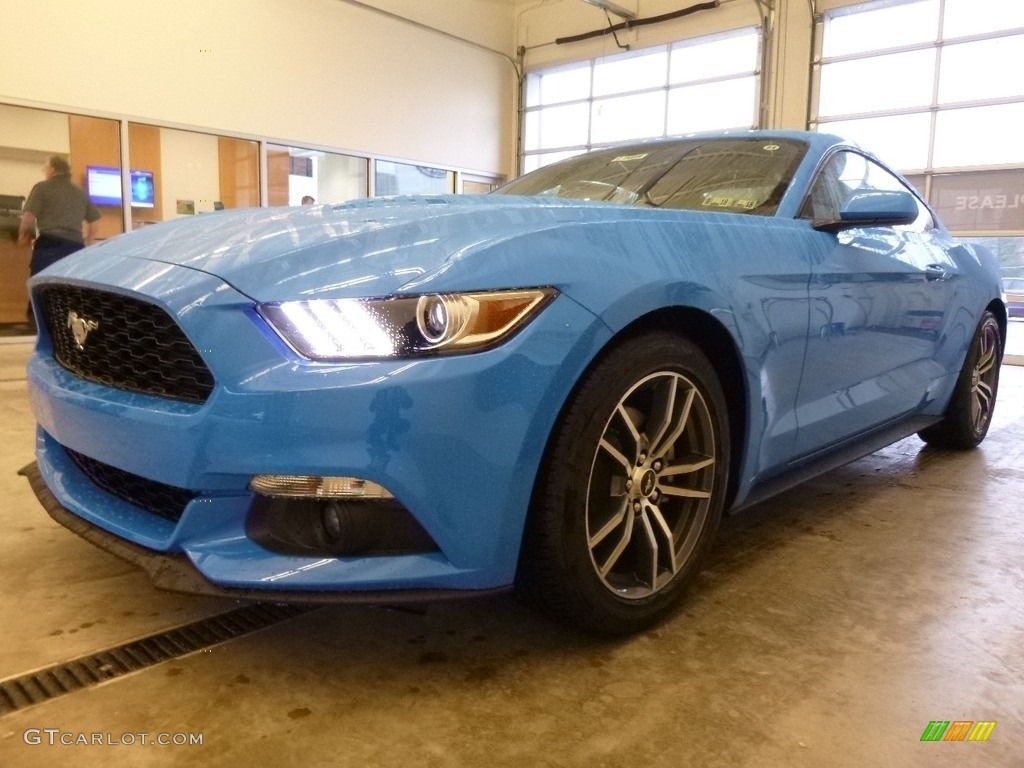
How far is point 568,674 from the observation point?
1572 millimetres

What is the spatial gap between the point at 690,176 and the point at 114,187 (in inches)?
319

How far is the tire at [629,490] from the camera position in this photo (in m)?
1.49

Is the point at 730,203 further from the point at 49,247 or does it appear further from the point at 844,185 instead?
the point at 49,247

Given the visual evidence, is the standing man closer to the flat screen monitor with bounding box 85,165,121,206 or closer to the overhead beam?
Result: the flat screen monitor with bounding box 85,165,121,206

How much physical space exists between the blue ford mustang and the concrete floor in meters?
0.18

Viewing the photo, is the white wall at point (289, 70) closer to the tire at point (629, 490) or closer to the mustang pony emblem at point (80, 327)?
the mustang pony emblem at point (80, 327)

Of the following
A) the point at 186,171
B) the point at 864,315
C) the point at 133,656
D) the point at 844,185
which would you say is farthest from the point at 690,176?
→ the point at 186,171

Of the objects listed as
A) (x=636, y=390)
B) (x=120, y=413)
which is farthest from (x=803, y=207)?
(x=120, y=413)

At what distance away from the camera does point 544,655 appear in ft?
5.40

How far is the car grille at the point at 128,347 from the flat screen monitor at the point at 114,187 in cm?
780

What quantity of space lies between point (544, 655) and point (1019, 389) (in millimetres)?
6194

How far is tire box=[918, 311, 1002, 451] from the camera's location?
3.42 metres

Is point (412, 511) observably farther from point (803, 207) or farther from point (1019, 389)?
point (1019, 389)

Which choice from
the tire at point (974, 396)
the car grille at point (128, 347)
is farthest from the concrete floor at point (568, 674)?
the tire at point (974, 396)
